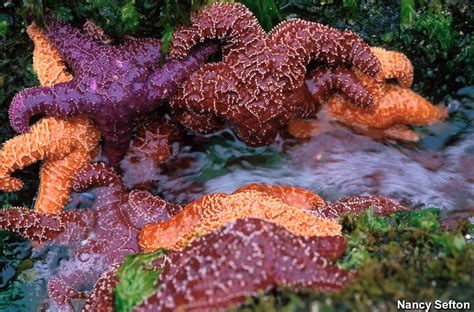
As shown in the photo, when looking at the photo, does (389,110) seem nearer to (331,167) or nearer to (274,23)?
(331,167)

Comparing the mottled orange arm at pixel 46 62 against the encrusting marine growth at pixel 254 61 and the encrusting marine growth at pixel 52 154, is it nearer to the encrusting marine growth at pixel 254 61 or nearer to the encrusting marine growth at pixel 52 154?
the encrusting marine growth at pixel 52 154

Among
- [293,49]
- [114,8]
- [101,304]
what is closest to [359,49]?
[293,49]

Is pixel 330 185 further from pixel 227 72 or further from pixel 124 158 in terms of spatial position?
pixel 124 158

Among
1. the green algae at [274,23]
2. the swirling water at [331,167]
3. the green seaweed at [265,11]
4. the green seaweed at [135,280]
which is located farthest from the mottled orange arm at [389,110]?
the green seaweed at [135,280]

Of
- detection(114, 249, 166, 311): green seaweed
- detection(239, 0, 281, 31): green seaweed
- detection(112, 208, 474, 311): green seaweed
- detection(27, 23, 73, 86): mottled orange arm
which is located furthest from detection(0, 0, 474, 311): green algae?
detection(114, 249, 166, 311): green seaweed

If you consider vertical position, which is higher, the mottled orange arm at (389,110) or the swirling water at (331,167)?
the mottled orange arm at (389,110)

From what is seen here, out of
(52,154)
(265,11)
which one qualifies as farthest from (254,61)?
(52,154)
